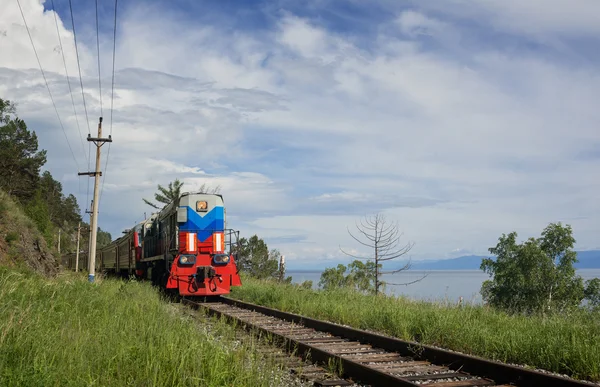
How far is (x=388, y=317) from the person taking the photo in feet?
Result: 30.1

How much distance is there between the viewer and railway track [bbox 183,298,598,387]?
17.1 ft

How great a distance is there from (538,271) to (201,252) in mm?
39648

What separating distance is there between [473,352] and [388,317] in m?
2.19

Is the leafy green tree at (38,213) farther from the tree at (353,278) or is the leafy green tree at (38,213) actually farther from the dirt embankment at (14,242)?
the tree at (353,278)

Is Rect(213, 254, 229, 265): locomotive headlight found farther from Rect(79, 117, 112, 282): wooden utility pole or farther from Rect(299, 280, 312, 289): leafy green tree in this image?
Rect(79, 117, 112, 282): wooden utility pole

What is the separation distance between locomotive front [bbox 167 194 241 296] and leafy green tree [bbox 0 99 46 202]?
36.8 m

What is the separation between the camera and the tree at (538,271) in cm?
4612

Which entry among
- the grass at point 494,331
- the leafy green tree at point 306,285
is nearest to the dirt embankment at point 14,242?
the leafy green tree at point 306,285

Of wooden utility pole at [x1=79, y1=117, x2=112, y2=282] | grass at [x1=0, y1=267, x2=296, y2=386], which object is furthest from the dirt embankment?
grass at [x1=0, y1=267, x2=296, y2=386]

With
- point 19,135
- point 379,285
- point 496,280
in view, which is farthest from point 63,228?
point 379,285

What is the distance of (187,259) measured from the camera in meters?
15.8

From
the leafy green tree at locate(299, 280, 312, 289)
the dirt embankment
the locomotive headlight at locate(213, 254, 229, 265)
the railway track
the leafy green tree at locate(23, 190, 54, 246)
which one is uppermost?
the leafy green tree at locate(23, 190, 54, 246)

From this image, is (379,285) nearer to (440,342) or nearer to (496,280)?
(440,342)

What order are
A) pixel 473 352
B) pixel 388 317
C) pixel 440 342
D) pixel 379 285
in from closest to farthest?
pixel 473 352 → pixel 440 342 → pixel 388 317 → pixel 379 285
